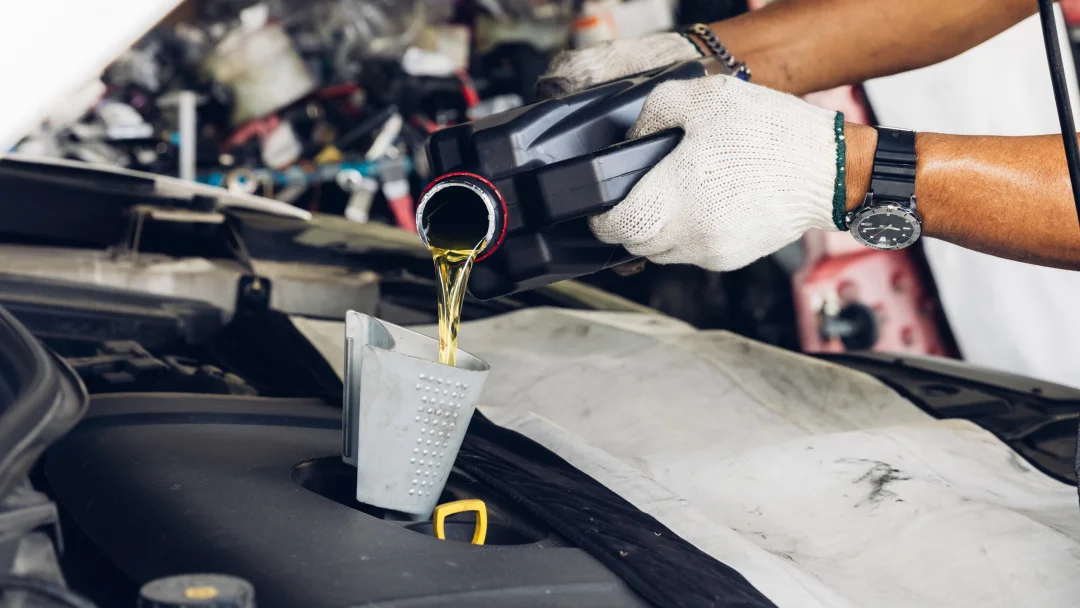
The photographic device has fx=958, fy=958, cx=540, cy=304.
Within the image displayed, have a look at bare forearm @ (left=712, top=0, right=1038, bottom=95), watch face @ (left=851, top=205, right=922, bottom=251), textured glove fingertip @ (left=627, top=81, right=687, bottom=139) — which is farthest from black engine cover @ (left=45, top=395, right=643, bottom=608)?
bare forearm @ (left=712, top=0, right=1038, bottom=95)

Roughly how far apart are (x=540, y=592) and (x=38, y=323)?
72cm

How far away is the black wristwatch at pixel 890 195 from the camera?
1.06 meters

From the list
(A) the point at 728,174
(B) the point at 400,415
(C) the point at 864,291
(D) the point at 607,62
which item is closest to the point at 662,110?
(A) the point at 728,174

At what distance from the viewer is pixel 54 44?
525 mm

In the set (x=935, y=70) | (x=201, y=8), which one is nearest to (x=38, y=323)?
(x=935, y=70)

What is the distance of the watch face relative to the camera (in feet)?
3.51

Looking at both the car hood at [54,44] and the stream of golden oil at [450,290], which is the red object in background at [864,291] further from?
the car hood at [54,44]

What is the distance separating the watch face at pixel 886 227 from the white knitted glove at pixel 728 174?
36 mm

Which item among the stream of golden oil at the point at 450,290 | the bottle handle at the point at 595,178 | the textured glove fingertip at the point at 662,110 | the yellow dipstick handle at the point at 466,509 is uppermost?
the textured glove fingertip at the point at 662,110

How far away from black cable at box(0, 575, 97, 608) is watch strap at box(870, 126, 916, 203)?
0.86m

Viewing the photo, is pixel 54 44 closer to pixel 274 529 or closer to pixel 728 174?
pixel 274 529

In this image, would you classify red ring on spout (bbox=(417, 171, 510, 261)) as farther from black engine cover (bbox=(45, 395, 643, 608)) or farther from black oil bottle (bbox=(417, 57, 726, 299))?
black engine cover (bbox=(45, 395, 643, 608))

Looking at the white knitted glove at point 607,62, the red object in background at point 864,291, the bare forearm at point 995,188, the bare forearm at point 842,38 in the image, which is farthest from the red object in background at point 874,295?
the bare forearm at point 995,188

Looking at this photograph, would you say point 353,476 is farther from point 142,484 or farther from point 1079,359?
point 1079,359
